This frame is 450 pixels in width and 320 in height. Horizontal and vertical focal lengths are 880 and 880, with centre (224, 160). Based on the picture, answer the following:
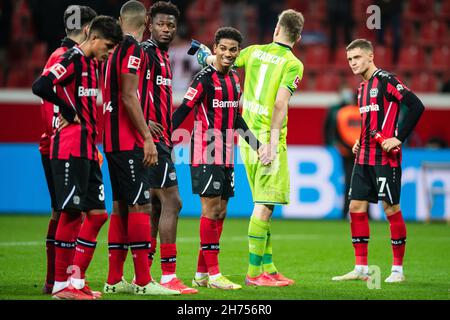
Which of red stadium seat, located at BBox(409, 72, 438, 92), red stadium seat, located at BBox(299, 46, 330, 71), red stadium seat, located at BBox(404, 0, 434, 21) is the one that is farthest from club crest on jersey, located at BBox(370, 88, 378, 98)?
red stadium seat, located at BBox(404, 0, 434, 21)

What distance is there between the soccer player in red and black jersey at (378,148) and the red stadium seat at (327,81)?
30.4ft

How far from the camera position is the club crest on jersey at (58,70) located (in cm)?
594

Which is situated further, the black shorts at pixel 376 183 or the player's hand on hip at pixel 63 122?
the black shorts at pixel 376 183

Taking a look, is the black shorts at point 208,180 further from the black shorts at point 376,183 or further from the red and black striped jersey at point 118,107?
the black shorts at point 376,183

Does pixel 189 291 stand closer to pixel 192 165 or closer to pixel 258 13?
pixel 192 165

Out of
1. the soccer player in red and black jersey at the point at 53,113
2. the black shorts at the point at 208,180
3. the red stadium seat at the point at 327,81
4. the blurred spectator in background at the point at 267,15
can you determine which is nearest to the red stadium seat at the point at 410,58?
the red stadium seat at the point at 327,81

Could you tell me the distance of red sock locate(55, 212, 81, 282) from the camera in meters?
6.04

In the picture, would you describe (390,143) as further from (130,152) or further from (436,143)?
(436,143)

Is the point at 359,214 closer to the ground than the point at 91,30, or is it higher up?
closer to the ground

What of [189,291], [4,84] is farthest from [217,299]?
[4,84]

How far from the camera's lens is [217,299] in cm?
630

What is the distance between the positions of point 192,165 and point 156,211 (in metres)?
0.54

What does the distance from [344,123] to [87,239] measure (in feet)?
29.7

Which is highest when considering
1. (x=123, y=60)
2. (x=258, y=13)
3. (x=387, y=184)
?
(x=258, y=13)
